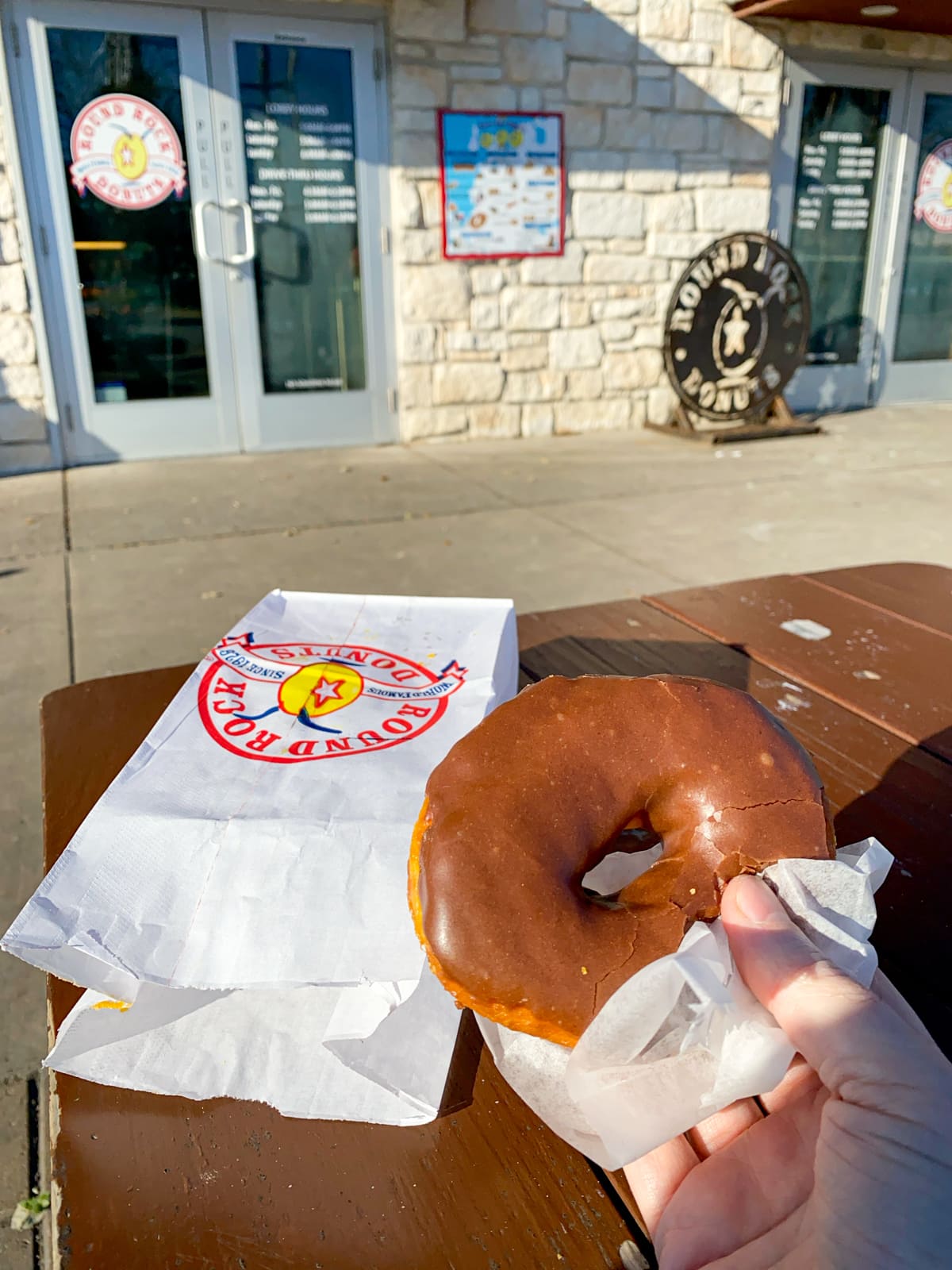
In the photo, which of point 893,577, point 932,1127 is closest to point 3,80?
point 893,577

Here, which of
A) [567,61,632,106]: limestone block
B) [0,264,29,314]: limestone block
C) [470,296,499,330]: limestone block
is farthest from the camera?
[470,296,499,330]: limestone block

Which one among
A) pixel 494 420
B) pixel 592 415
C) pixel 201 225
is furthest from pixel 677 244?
pixel 201 225

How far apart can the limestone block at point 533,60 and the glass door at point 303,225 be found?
0.92 metres

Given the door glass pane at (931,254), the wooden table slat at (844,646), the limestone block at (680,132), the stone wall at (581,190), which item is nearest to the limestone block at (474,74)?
the stone wall at (581,190)

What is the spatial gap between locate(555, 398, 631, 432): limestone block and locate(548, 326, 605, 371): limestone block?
0.95 ft

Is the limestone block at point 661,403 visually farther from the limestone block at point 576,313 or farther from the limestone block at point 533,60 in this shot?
the limestone block at point 533,60

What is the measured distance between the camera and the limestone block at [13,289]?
5.62m

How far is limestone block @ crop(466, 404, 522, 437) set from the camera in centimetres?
690

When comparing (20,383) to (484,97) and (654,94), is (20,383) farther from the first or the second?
(654,94)

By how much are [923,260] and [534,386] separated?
3.86 m

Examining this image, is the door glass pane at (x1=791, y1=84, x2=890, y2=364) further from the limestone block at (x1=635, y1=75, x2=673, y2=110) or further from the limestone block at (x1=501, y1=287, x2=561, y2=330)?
the limestone block at (x1=501, y1=287, x2=561, y2=330)

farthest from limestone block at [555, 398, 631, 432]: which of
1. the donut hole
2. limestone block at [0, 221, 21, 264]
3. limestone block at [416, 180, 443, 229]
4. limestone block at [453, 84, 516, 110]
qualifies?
the donut hole

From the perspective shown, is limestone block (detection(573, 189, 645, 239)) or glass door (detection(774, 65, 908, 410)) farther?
glass door (detection(774, 65, 908, 410))

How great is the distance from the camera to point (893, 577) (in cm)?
198
